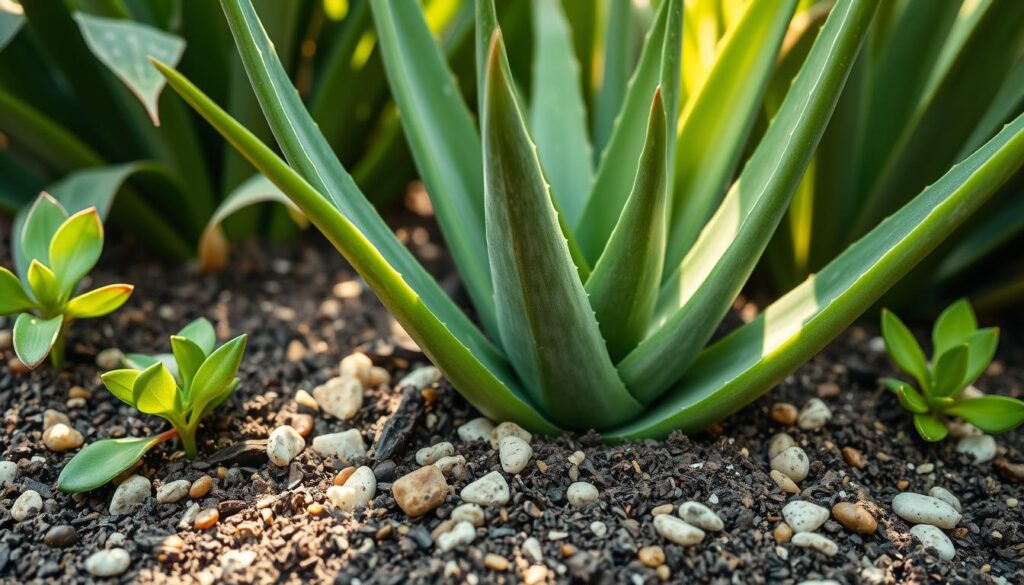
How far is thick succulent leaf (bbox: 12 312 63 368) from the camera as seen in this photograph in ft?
3.15

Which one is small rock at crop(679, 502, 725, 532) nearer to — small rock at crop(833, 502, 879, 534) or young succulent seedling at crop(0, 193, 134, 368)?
small rock at crop(833, 502, 879, 534)

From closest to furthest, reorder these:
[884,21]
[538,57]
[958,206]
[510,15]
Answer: [958,206], [884,21], [538,57], [510,15]

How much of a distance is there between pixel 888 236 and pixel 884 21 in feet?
1.55

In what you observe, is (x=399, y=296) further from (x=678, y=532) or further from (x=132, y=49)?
(x=132, y=49)

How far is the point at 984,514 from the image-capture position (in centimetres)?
100

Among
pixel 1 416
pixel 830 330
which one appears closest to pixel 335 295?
pixel 1 416

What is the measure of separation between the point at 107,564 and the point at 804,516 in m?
0.68

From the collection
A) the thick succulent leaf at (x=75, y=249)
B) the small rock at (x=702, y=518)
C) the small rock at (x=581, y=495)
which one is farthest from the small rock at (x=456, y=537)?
the thick succulent leaf at (x=75, y=249)

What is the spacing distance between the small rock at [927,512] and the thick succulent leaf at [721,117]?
0.37 m

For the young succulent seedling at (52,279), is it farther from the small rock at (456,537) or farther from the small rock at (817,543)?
the small rock at (817,543)

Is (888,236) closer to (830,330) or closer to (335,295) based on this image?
(830,330)

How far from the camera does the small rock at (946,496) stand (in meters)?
1.01

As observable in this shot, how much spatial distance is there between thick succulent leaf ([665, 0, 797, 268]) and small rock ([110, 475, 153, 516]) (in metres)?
0.65

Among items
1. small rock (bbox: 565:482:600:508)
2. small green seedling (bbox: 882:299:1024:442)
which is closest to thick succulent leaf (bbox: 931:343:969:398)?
small green seedling (bbox: 882:299:1024:442)
